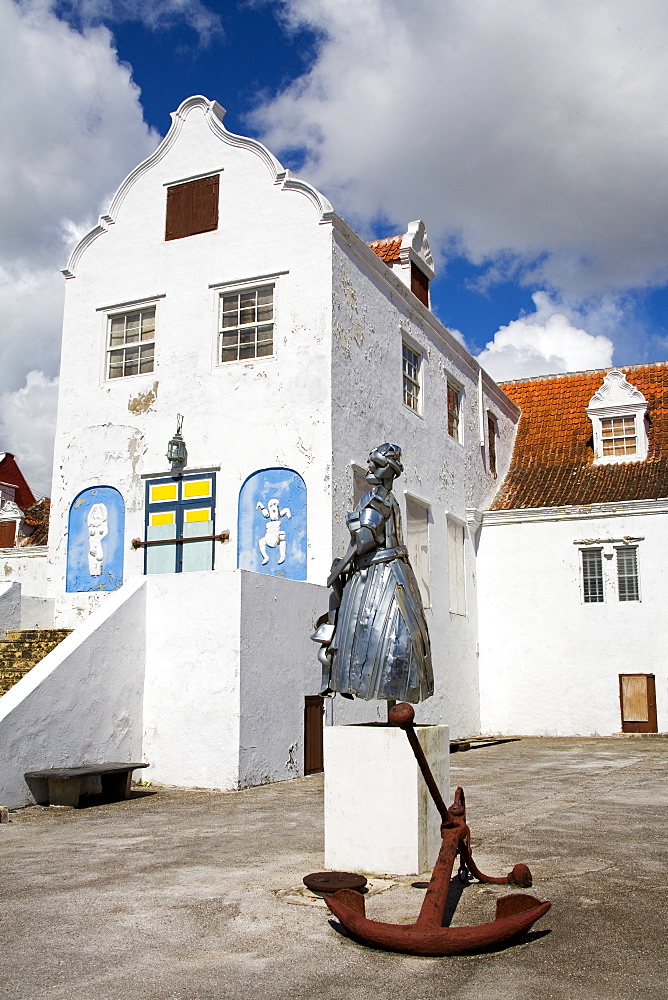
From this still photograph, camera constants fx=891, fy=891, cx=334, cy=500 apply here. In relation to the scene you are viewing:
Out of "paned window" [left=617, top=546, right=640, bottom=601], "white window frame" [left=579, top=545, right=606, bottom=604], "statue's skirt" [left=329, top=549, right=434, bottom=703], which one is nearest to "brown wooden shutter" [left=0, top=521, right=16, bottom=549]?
"white window frame" [left=579, top=545, right=606, bottom=604]

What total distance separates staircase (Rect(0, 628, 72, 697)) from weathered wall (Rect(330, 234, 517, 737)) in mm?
4278

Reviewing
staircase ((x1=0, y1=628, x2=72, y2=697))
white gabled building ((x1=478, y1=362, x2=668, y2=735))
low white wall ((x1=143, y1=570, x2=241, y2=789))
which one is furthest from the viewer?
white gabled building ((x1=478, y1=362, x2=668, y2=735))

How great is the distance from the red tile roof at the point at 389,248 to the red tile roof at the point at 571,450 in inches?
249

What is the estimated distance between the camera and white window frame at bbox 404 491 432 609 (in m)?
16.5

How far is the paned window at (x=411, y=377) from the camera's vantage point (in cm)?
1702

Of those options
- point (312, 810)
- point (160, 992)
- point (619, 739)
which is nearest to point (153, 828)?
point (312, 810)

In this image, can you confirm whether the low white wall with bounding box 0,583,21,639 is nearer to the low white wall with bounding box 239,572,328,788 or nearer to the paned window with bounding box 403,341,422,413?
the low white wall with bounding box 239,572,328,788

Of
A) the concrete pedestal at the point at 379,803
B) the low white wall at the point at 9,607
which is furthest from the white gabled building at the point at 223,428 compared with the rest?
the concrete pedestal at the point at 379,803

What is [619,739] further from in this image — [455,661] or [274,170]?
[274,170]

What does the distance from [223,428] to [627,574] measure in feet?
31.6

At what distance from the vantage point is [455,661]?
18.4 metres

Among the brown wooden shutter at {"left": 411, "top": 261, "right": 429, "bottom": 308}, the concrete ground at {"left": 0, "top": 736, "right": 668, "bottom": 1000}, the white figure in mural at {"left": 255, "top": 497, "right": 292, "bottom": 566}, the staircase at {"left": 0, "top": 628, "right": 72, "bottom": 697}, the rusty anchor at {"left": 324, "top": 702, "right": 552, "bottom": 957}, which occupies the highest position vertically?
the brown wooden shutter at {"left": 411, "top": 261, "right": 429, "bottom": 308}

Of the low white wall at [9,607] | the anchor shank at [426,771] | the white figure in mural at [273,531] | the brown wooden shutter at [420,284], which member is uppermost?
the brown wooden shutter at [420,284]

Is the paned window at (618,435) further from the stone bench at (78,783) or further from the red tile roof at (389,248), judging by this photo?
the stone bench at (78,783)
